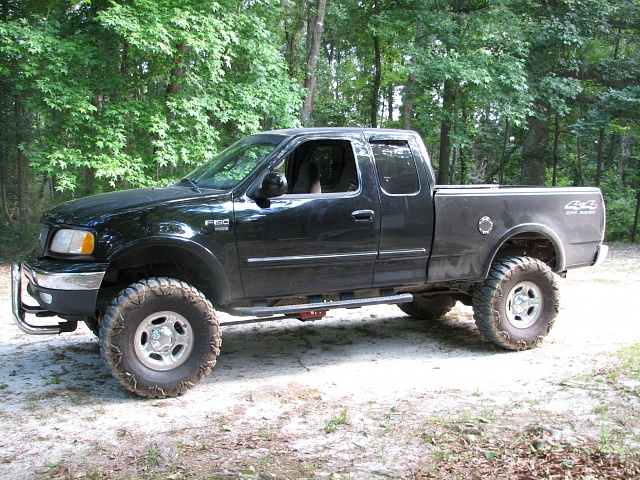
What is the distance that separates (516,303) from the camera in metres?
6.47

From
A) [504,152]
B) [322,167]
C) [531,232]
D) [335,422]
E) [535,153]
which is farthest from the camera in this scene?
[504,152]

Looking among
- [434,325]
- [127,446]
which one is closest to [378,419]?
[127,446]

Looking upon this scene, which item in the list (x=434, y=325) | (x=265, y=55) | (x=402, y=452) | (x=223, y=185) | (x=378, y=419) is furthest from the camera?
(x=265, y=55)

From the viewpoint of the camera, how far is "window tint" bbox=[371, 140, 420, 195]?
5863 millimetres

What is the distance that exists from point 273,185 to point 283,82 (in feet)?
35.9

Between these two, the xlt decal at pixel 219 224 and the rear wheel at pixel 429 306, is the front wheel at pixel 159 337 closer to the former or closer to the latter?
the xlt decal at pixel 219 224

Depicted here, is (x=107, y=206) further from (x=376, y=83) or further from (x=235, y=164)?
(x=376, y=83)

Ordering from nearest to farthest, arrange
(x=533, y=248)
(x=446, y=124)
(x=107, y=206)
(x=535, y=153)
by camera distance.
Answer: (x=107, y=206)
(x=533, y=248)
(x=446, y=124)
(x=535, y=153)

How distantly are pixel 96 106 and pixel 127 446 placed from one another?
1120 centimetres

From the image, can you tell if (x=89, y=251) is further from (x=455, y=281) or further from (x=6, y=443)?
(x=455, y=281)

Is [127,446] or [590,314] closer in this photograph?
[127,446]

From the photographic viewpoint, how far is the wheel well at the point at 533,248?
262 inches

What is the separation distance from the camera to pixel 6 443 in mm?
4016

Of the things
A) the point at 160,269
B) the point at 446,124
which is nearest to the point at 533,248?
the point at 160,269
